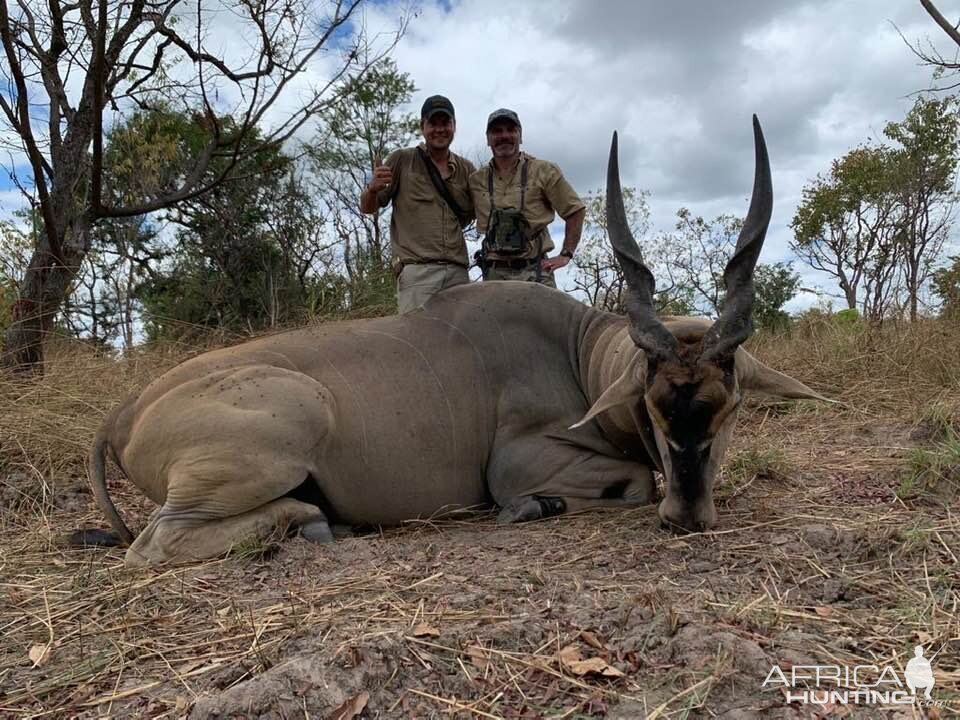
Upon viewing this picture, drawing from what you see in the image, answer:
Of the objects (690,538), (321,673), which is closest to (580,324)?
(690,538)

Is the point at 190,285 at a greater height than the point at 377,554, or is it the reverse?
the point at 190,285

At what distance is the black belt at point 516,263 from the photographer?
5.10 metres

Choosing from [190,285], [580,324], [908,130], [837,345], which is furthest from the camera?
[908,130]

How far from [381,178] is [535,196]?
39.7 inches

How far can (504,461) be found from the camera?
11.8 feet

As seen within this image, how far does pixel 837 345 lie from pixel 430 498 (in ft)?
13.4

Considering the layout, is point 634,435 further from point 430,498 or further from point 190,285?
point 190,285

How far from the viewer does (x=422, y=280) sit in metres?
5.37

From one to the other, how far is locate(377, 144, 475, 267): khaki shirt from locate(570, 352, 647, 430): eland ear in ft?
8.12

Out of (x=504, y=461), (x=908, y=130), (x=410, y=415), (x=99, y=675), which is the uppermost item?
(x=908, y=130)

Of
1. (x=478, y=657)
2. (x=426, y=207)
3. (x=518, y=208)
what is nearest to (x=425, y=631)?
(x=478, y=657)

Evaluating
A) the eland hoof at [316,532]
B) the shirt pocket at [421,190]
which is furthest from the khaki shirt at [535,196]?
the eland hoof at [316,532]

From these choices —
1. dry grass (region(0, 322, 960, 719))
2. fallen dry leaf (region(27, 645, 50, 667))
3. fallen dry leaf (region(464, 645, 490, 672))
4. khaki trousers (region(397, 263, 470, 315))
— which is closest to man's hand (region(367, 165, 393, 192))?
khaki trousers (region(397, 263, 470, 315))

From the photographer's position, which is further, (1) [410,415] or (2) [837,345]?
(2) [837,345]
